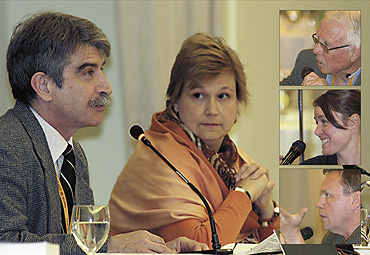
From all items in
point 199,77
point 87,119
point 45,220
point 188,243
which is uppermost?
point 199,77

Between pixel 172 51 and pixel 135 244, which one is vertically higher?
pixel 172 51

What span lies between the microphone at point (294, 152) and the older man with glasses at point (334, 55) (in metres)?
0.32

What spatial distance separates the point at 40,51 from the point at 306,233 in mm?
1439

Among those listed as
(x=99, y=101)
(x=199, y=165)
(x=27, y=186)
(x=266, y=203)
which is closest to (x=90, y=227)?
(x=27, y=186)

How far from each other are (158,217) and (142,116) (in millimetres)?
543

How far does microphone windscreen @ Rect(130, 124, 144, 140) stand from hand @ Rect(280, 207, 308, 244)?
82 centimetres

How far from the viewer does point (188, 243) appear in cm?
279

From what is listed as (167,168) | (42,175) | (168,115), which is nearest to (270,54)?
(168,115)

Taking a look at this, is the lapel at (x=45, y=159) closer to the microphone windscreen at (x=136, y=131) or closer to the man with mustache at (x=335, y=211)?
the microphone windscreen at (x=136, y=131)

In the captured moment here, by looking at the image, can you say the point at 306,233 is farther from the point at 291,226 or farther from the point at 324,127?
the point at 324,127

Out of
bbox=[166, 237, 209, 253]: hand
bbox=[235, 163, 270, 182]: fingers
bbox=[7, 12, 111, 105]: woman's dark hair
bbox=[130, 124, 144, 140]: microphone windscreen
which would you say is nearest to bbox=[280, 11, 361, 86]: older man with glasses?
bbox=[235, 163, 270, 182]: fingers

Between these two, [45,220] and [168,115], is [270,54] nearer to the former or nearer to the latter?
[168,115]

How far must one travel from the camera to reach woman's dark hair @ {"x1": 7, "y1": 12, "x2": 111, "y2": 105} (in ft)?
8.07

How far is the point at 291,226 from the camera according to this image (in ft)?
8.69
